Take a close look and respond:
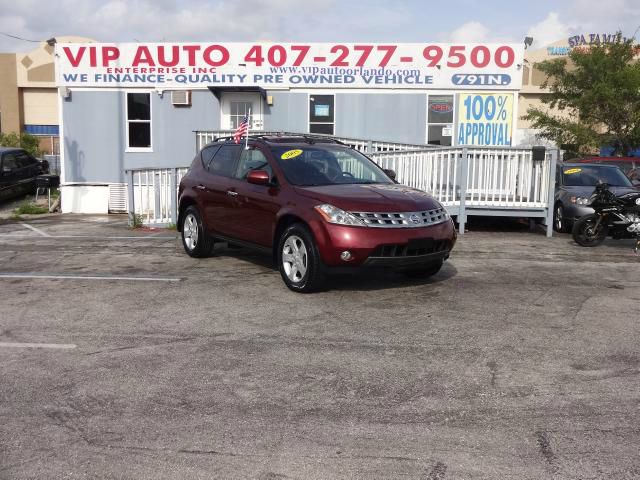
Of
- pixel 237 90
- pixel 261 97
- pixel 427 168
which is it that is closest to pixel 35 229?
pixel 237 90

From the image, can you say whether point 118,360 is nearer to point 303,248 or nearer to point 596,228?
point 303,248

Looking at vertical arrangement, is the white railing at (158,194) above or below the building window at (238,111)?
below

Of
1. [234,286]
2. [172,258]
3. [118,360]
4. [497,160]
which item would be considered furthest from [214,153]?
[497,160]

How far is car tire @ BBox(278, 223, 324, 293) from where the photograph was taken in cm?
713

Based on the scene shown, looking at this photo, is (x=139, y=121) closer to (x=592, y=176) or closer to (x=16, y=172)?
(x=16, y=172)

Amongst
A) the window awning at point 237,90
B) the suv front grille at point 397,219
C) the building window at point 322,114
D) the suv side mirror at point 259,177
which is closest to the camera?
the suv front grille at point 397,219

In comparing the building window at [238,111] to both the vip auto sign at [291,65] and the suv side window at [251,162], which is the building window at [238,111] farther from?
the suv side window at [251,162]

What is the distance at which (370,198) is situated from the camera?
7270mm

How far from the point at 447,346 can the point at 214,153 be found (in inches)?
204

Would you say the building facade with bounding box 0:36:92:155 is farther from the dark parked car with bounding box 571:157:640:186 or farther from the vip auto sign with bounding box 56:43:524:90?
the dark parked car with bounding box 571:157:640:186

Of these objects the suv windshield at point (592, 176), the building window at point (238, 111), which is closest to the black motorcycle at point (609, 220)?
the suv windshield at point (592, 176)

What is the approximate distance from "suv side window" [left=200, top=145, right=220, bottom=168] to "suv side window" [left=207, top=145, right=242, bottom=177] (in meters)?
0.09

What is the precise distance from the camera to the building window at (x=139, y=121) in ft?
57.4

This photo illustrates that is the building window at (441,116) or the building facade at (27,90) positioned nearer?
the building window at (441,116)
